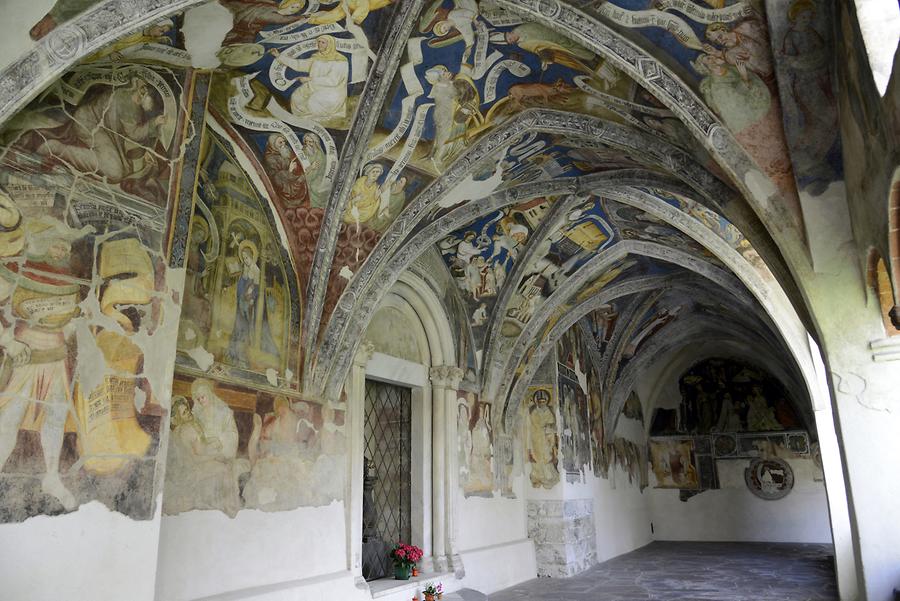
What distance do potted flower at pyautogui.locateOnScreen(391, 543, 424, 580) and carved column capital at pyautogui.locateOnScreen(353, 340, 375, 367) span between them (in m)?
2.54

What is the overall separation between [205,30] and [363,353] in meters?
4.48

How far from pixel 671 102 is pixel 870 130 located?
6.04ft

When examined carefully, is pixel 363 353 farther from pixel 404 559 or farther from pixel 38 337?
pixel 38 337

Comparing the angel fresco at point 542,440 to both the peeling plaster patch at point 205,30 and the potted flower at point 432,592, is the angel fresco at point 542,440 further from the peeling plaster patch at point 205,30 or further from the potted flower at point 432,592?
the peeling plaster patch at point 205,30

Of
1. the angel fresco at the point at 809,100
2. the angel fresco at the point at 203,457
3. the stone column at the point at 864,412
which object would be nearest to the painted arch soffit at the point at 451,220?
the angel fresco at the point at 203,457

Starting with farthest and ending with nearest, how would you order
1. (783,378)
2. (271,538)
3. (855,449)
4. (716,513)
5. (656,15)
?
(716,513), (783,378), (271,538), (656,15), (855,449)

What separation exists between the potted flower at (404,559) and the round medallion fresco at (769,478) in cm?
1469

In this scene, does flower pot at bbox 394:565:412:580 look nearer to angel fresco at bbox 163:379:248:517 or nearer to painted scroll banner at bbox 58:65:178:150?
angel fresco at bbox 163:379:248:517

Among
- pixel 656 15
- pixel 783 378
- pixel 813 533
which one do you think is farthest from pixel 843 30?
pixel 813 533

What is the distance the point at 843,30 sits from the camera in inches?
188

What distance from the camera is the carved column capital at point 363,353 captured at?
8.92 meters

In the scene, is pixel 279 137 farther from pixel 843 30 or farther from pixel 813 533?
pixel 813 533

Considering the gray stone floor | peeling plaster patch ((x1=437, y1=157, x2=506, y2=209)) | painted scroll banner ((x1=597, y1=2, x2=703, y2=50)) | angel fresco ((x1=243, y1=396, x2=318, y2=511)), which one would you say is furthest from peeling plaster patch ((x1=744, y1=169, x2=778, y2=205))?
the gray stone floor

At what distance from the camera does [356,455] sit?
336 inches
